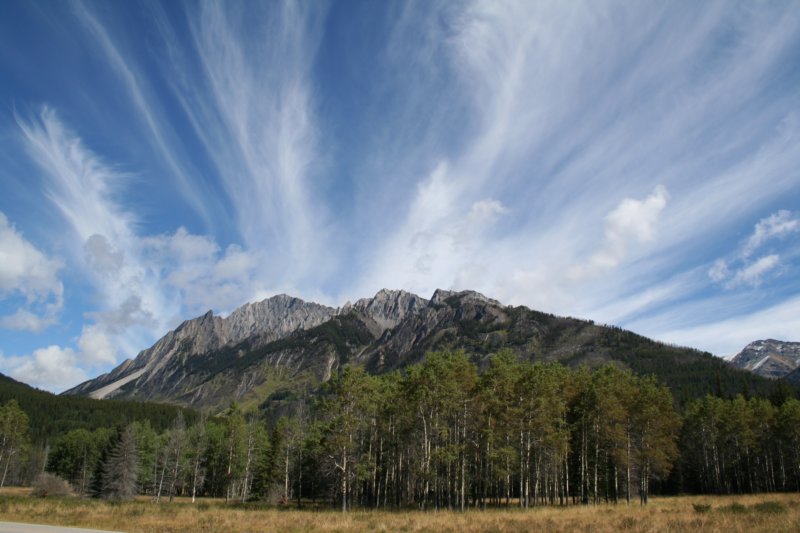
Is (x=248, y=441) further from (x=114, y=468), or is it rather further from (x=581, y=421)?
(x=581, y=421)

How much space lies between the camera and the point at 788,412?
61.8 m

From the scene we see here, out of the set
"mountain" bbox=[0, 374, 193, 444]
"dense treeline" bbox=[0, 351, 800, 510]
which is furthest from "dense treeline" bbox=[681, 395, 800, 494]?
"mountain" bbox=[0, 374, 193, 444]

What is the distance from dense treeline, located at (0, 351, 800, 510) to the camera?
42844 mm

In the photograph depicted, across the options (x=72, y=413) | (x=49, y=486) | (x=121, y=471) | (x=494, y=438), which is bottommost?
(x=49, y=486)

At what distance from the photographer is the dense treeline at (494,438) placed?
141 feet

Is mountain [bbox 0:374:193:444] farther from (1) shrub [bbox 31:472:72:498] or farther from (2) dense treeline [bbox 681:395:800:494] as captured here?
(2) dense treeline [bbox 681:395:800:494]

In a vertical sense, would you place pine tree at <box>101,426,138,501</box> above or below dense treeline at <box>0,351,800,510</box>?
below

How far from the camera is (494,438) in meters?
42.1

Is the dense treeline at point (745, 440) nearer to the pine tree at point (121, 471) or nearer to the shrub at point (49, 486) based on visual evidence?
the pine tree at point (121, 471)

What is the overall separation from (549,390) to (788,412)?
140 ft

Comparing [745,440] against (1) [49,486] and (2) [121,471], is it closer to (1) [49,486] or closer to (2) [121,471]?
(2) [121,471]

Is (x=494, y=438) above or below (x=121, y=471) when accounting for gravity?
above

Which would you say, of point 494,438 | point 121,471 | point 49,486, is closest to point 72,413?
point 49,486

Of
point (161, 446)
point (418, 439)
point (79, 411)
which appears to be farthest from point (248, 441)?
point (79, 411)
